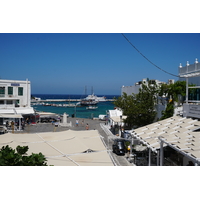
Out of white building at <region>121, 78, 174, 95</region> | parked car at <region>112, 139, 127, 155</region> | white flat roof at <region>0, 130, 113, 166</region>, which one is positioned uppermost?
white building at <region>121, 78, 174, 95</region>

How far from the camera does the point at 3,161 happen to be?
630 centimetres

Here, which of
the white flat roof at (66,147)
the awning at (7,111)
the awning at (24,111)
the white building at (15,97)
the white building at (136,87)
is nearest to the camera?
the white flat roof at (66,147)

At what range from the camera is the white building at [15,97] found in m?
24.5

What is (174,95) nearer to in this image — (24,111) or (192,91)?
(192,91)

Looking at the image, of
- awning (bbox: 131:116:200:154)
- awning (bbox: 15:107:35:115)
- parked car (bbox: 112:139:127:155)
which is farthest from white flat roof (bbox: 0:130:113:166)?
awning (bbox: 15:107:35:115)

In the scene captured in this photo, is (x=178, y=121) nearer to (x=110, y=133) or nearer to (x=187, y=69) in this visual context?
(x=187, y=69)

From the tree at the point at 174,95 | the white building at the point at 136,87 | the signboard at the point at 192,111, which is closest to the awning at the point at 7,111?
the white building at the point at 136,87

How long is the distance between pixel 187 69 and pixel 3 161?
35.6ft

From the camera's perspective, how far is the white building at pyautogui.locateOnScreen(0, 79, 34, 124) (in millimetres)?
24547

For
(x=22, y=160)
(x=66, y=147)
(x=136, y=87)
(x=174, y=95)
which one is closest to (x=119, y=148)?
(x=66, y=147)

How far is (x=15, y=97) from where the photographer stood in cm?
2681

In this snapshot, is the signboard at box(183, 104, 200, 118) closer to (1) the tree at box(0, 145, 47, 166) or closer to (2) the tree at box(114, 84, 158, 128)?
(2) the tree at box(114, 84, 158, 128)

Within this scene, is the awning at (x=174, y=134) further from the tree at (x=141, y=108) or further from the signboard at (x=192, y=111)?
the tree at (x=141, y=108)
